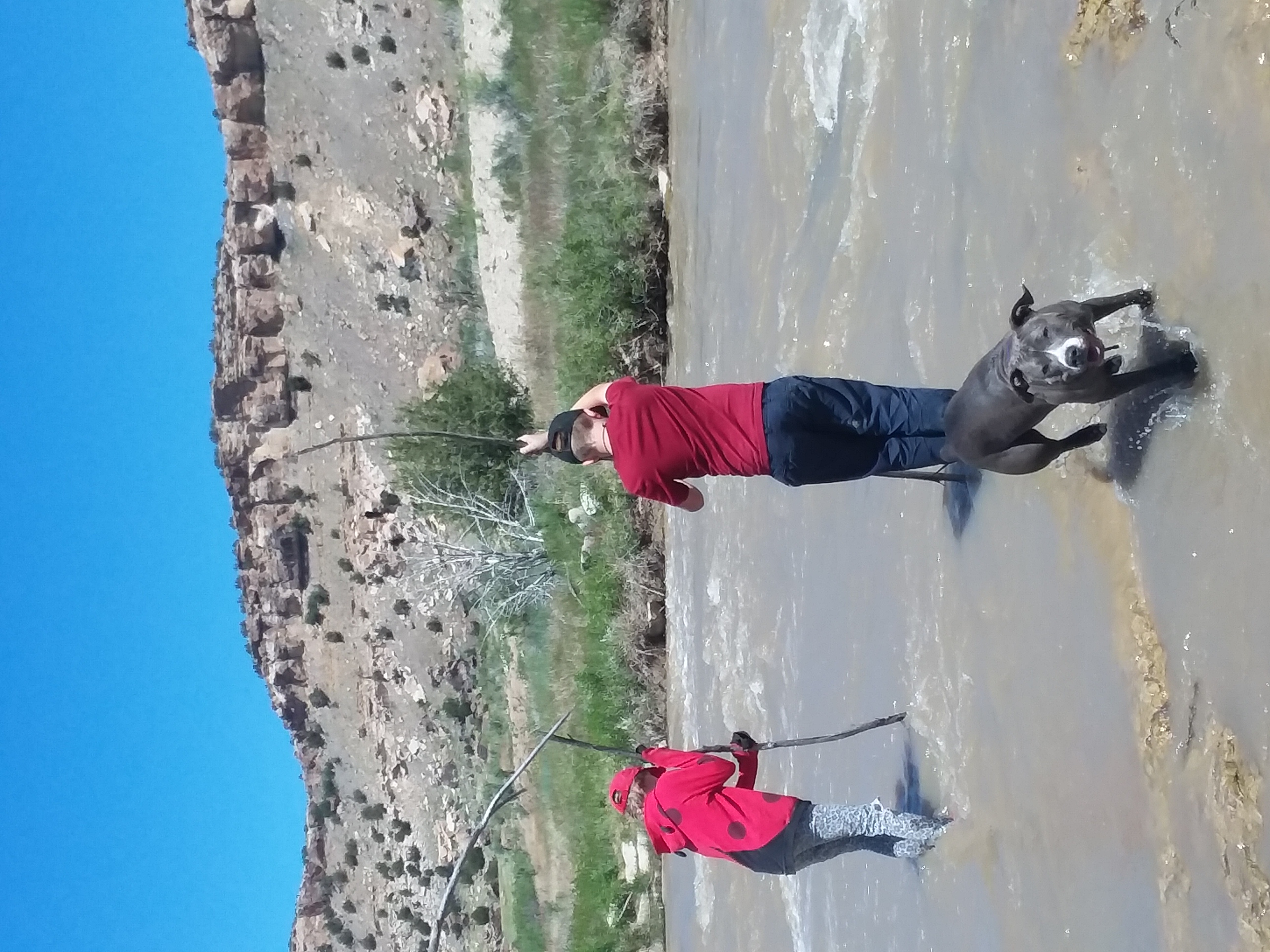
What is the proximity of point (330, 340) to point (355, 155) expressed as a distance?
245 centimetres

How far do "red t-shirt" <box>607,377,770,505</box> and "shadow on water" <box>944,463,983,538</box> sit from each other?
98 centimetres

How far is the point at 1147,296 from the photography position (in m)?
3.07

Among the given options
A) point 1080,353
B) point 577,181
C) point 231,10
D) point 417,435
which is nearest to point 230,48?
point 231,10

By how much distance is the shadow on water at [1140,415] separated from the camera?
119 inches

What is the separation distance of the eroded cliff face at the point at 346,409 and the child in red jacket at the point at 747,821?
8.11 metres

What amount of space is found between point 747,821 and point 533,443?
218 cm

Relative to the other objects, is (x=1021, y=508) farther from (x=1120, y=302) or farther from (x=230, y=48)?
(x=230, y=48)

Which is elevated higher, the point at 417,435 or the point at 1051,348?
the point at 417,435

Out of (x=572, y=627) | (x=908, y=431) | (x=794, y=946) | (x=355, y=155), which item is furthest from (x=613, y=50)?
(x=794, y=946)

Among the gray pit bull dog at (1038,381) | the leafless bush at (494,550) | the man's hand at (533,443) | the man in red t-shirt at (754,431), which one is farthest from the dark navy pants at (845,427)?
the leafless bush at (494,550)

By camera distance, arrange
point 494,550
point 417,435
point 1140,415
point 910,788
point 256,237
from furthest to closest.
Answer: point 256,237 → point 494,550 → point 417,435 → point 910,788 → point 1140,415

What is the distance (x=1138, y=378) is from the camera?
116 inches

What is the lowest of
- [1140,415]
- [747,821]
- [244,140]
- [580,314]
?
[747,821]

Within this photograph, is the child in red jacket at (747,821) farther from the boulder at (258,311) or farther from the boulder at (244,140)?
the boulder at (244,140)
